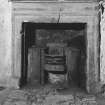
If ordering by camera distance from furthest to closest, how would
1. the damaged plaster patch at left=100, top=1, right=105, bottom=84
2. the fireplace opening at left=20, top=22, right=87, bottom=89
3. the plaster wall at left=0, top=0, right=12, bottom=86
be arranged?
the fireplace opening at left=20, top=22, right=87, bottom=89, the plaster wall at left=0, top=0, right=12, bottom=86, the damaged plaster patch at left=100, top=1, right=105, bottom=84

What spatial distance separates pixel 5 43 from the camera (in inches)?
199

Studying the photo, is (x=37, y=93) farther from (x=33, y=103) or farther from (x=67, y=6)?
(x=67, y=6)

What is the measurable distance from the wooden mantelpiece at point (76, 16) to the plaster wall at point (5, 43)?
0.23 metres

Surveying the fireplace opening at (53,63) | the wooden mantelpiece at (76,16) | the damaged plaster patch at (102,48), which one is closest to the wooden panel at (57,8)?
the wooden mantelpiece at (76,16)

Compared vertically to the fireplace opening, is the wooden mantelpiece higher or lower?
higher

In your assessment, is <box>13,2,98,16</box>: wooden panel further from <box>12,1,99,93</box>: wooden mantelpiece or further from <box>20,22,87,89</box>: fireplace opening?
<box>20,22,87,89</box>: fireplace opening

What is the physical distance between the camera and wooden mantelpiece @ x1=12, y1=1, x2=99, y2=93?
4.88 m

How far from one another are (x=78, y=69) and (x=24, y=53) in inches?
45.4

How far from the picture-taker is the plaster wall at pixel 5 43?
198 inches

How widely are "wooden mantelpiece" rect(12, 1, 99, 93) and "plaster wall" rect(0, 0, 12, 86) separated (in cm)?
23

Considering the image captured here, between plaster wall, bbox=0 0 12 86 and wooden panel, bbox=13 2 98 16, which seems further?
plaster wall, bbox=0 0 12 86

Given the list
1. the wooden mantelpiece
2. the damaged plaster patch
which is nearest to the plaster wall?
the wooden mantelpiece

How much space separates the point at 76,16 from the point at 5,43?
4.76 feet

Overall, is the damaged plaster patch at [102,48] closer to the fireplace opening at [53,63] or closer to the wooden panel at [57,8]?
the wooden panel at [57,8]
